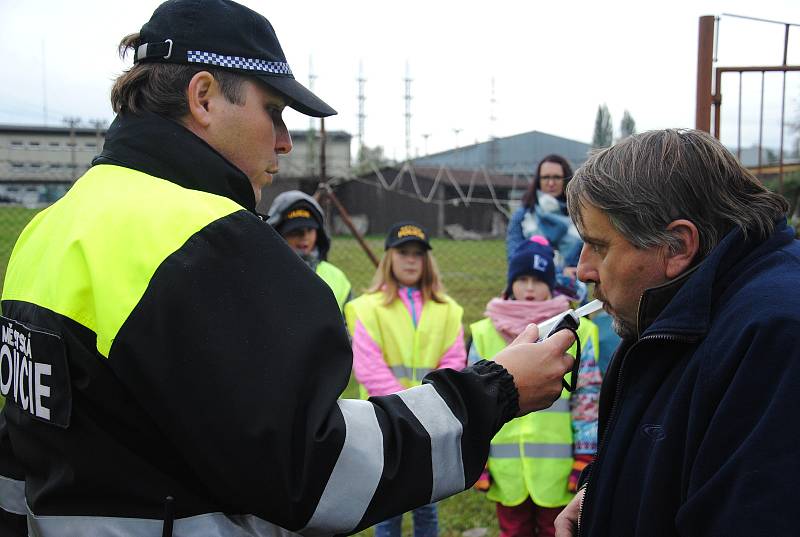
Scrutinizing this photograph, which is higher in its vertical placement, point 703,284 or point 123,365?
point 703,284

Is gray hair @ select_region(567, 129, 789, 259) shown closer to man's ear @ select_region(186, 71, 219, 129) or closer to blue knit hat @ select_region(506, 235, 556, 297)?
man's ear @ select_region(186, 71, 219, 129)

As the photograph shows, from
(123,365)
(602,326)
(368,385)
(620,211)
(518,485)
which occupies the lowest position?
(518,485)

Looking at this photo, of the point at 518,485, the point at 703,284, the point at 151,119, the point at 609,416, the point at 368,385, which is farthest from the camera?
the point at 368,385

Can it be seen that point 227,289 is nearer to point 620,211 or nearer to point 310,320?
point 310,320

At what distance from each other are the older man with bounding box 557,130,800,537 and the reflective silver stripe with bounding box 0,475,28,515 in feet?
4.47

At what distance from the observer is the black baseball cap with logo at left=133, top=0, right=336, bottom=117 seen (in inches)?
64.6

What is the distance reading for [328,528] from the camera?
1385mm

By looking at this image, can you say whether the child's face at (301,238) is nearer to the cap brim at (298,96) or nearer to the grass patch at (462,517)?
the grass patch at (462,517)

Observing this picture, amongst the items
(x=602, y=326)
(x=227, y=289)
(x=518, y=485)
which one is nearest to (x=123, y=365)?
(x=227, y=289)

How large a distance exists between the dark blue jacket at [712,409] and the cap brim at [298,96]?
0.95 m

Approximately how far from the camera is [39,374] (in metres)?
1.40

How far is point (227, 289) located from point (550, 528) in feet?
9.84

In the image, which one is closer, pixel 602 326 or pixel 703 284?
pixel 703 284

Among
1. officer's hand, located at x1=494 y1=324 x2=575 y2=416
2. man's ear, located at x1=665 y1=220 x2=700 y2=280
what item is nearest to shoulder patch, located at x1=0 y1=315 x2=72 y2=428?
officer's hand, located at x1=494 y1=324 x2=575 y2=416
